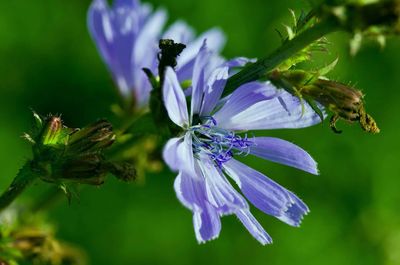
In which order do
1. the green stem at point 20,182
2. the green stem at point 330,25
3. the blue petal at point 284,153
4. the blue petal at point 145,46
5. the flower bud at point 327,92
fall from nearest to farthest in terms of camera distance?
the green stem at point 330,25 → the flower bud at point 327,92 → the green stem at point 20,182 → the blue petal at point 284,153 → the blue petal at point 145,46

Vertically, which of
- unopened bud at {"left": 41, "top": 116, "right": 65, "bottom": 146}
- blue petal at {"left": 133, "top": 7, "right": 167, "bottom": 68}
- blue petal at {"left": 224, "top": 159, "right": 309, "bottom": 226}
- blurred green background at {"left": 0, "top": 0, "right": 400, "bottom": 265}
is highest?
unopened bud at {"left": 41, "top": 116, "right": 65, "bottom": 146}

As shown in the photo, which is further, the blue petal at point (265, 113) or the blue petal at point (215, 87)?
the blue petal at point (265, 113)

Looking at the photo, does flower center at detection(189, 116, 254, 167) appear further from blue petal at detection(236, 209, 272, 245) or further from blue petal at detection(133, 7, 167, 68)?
blue petal at detection(133, 7, 167, 68)

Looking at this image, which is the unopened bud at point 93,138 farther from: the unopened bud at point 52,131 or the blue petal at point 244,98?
the blue petal at point 244,98

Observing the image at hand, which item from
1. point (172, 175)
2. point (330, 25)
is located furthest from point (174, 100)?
point (172, 175)

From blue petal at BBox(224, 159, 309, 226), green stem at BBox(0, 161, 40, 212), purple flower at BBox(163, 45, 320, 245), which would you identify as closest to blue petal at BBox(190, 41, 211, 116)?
purple flower at BBox(163, 45, 320, 245)

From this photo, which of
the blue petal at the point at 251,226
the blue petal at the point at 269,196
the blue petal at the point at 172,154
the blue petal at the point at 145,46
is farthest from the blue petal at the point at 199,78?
the blue petal at the point at 145,46
